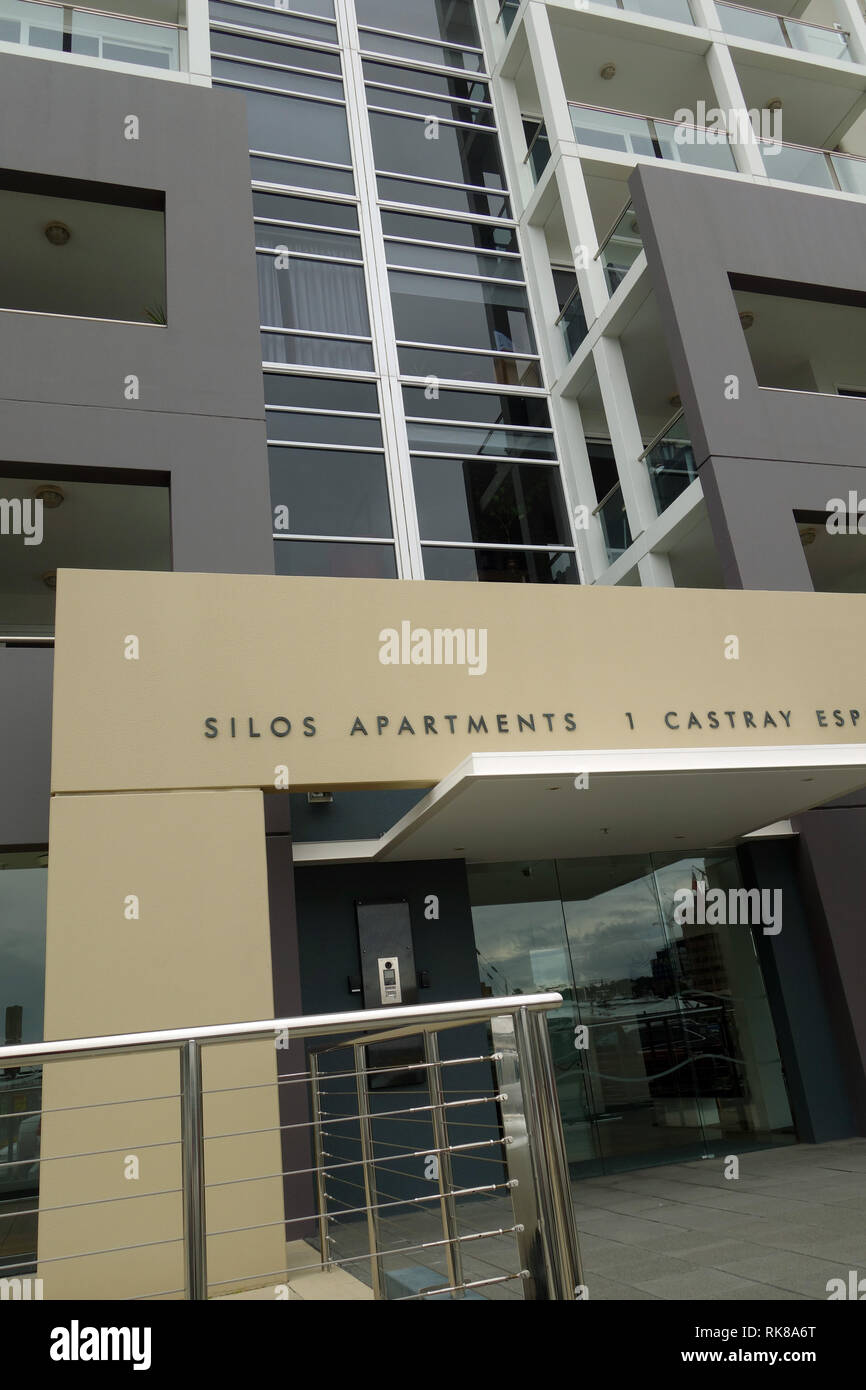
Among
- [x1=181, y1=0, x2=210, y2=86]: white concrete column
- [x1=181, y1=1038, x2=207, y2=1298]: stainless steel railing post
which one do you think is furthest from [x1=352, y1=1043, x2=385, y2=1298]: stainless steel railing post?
[x1=181, y1=0, x2=210, y2=86]: white concrete column

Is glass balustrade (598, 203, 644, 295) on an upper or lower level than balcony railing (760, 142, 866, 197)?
lower

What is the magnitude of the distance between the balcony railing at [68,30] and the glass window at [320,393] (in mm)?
4332

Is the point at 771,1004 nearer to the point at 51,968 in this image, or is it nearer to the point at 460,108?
the point at 51,968

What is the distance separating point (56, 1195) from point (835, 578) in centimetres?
1162

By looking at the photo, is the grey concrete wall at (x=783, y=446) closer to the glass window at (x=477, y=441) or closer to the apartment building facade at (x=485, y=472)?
the apartment building facade at (x=485, y=472)

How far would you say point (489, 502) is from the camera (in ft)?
37.6

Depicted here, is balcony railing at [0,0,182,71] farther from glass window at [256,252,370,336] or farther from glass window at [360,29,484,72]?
glass window at [360,29,484,72]

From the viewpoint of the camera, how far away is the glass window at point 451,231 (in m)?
12.7

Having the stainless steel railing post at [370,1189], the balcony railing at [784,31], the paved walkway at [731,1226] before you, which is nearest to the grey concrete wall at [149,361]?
the stainless steel railing post at [370,1189]

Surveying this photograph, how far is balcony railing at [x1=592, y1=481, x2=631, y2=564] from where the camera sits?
1173 centimetres

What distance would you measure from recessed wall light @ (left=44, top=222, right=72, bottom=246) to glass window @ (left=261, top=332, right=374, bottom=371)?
2.21 m
